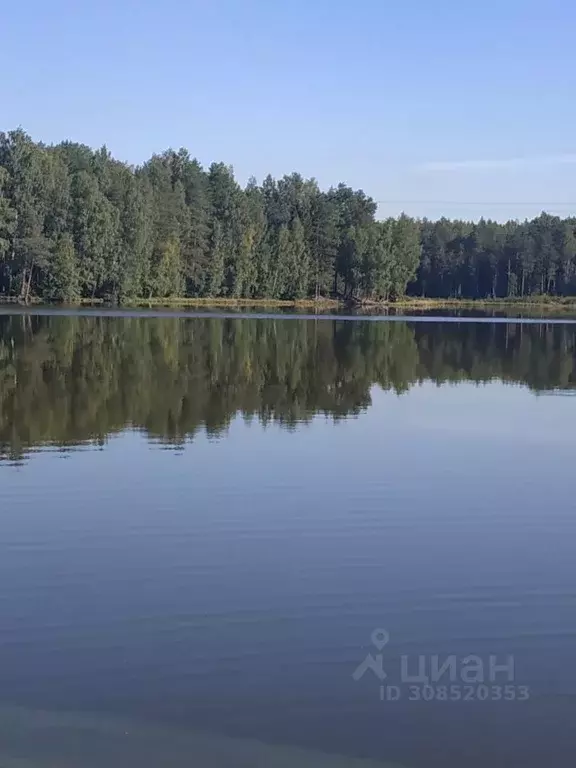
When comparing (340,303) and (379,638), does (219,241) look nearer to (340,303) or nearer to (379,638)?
(340,303)

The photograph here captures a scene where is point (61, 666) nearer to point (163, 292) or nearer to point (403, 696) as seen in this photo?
point (403, 696)

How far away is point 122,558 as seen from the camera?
11219mm

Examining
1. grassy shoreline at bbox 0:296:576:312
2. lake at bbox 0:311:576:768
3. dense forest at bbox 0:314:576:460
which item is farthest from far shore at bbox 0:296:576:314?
lake at bbox 0:311:576:768

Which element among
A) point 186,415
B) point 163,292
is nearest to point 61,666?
point 186,415

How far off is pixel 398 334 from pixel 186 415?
41671 mm

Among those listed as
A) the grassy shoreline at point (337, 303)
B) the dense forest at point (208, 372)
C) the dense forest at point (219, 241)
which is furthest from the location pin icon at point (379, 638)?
the grassy shoreline at point (337, 303)

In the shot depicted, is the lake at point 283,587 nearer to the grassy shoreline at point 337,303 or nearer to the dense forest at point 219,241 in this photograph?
the dense forest at point 219,241

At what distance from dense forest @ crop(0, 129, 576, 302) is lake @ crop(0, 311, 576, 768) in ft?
244

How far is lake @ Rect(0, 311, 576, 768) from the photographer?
720 cm

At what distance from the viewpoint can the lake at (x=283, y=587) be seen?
720 cm

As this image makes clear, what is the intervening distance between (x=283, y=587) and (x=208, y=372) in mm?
23166

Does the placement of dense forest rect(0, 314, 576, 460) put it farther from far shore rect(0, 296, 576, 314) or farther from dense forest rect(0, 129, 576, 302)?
far shore rect(0, 296, 576, 314)

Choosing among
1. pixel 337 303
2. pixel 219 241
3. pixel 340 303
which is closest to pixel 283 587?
pixel 219 241

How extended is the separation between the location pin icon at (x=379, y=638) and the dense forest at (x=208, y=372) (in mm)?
9651
